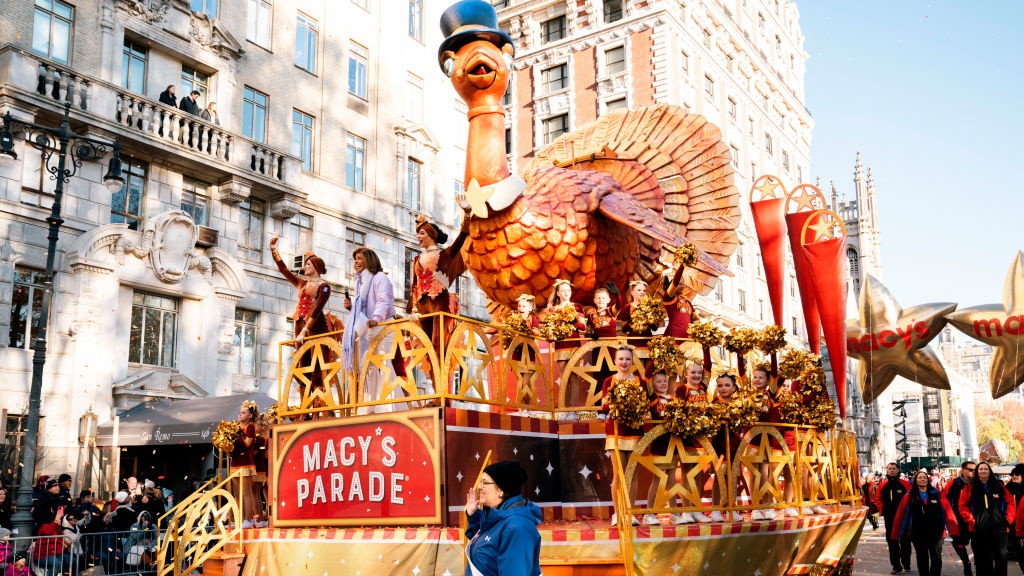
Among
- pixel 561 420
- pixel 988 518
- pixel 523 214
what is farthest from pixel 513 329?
pixel 988 518

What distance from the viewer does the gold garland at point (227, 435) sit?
31.6 ft

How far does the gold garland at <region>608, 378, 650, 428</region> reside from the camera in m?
7.79

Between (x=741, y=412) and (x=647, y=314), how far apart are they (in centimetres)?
150

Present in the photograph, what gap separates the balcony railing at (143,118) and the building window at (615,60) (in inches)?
869

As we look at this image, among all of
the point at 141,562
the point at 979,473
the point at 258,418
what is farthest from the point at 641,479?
the point at 141,562

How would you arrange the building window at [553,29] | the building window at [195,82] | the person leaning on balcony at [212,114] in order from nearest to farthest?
the person leaning on balcony at [212,114]
the building window at [195,82]
the building window at [553,29]

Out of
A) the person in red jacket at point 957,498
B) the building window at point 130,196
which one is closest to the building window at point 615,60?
the building window at point 130,196

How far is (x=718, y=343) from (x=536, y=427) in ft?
7.05

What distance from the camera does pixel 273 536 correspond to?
8.29m

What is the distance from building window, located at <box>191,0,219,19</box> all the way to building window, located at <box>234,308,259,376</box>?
8.21 m

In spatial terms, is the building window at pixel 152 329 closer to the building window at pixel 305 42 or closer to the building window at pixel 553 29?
the building window at pixel 305 42

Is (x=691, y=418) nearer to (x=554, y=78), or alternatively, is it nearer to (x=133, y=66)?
(x=133, y=66)

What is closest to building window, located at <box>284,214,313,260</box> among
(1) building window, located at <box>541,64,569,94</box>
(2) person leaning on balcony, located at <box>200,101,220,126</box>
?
(2) person leaning on balcony, located at <box>200,101,220,126</box>

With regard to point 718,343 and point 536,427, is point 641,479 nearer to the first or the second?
point 536,427
